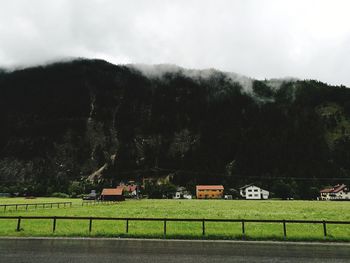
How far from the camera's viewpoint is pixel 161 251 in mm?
14945

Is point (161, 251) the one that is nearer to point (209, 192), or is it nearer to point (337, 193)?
point (209, 192)

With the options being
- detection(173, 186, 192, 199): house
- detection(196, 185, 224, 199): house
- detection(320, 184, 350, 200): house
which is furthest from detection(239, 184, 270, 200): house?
detection(173, 186, 192, 199): house

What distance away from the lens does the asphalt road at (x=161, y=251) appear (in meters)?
14.0

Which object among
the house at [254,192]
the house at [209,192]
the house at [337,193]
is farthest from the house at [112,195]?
the house at [337,193]

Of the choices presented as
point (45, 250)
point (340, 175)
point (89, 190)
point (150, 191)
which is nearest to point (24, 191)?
point (89, 190)

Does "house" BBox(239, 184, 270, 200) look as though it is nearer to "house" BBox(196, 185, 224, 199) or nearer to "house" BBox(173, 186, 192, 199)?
"house" BBox(196, 185, 224, 199)

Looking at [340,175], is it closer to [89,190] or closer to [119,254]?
[89,190]

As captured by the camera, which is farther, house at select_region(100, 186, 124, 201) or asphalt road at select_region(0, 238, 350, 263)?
house at select_region(100, 186, 124, 201)

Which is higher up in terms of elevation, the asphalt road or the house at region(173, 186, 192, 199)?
the house at region(173, 186, 192, 199)

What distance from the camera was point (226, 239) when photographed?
16.5 m

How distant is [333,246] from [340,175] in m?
205

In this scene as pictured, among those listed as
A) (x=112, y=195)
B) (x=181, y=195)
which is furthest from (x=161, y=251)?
(x=181, y=195)

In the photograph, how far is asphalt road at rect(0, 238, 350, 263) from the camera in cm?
1398

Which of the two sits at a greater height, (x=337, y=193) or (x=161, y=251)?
(x=337, y=193)
